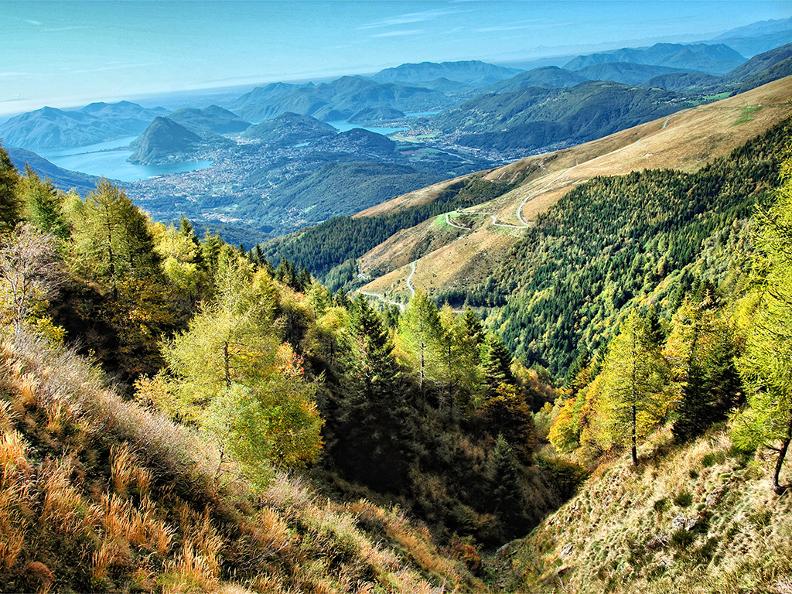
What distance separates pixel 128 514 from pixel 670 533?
2190 centimetres

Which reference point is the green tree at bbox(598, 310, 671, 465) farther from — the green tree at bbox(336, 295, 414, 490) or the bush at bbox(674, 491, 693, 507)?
the green tree at bbox(336, 295, 414, 490)

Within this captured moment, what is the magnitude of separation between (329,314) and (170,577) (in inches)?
2014

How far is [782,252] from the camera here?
13.2 metres

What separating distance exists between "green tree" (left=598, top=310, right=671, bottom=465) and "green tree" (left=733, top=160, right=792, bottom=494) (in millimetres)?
13329

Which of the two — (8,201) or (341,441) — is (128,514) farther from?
(8,201)

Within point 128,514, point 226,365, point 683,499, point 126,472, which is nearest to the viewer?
point 128,514

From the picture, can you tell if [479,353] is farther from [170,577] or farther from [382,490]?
[170,577]

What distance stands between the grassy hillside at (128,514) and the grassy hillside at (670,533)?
1069cm

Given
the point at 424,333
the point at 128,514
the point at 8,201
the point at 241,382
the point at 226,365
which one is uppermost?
the point at 8,201

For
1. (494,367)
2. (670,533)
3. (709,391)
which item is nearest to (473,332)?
(494,367)

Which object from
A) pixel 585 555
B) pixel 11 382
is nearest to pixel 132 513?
pixel 11 382

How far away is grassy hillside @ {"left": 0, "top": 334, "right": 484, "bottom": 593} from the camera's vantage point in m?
6.89

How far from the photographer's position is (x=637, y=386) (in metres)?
29.0

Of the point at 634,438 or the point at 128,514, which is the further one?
the point at 634,438
